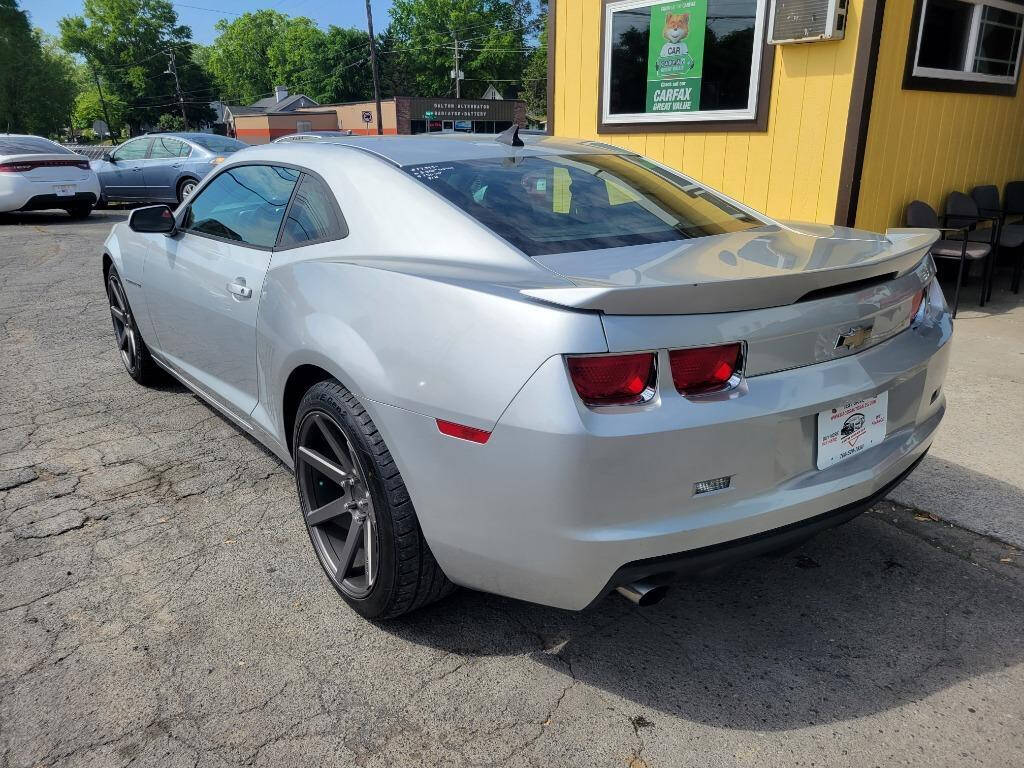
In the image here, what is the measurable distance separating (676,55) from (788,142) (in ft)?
4.57

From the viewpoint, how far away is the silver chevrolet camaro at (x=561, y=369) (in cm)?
187

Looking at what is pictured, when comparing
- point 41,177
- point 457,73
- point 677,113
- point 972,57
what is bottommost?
point 41,177

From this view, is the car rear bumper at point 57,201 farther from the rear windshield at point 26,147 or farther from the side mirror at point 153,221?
the side mirror at point 153,221

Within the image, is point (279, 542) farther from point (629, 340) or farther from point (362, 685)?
point (629, 340)

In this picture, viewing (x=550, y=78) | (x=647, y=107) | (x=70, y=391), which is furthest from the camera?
(x=550, y=78)

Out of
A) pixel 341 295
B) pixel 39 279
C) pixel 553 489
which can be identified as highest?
pixel 341 295

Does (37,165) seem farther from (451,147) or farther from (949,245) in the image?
(949,245)

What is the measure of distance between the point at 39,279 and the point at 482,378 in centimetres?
826

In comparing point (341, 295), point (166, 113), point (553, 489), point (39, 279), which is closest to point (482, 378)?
point (553, 489)

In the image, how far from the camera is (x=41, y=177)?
12922mm

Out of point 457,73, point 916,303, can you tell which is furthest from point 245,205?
point 457,73

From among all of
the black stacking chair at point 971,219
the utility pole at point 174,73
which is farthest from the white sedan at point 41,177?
the utility pole at point 174,73

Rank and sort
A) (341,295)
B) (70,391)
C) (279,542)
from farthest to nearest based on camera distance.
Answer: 1. (70,391)
2. (279,542)
3. (341,295)

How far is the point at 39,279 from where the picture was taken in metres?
8.48
